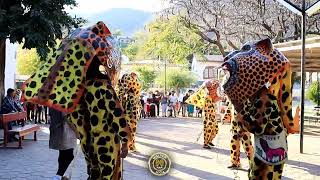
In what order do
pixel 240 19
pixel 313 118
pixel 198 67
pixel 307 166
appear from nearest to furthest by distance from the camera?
pixel 307 166 < pixel 313 118 < pixel 240 19 < pixel 198 67

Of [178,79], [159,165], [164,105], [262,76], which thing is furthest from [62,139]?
[178,79]

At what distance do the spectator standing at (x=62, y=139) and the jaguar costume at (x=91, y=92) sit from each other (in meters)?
2.05

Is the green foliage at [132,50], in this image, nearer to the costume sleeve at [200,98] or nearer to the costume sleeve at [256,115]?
the costume sleeve at [200,98]

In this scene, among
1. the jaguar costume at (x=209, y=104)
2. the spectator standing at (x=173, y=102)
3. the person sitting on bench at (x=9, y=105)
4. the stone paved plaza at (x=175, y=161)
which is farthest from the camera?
the spectator standing at (x=173, y=102)

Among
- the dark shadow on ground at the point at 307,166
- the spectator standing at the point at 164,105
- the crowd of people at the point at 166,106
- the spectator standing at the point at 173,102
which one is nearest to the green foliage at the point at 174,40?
the crowd of people at the point at 166,106

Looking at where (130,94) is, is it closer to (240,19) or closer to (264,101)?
(264,101)

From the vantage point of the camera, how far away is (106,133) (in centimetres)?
490

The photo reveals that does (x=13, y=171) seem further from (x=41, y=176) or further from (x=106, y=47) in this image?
(x=106, y=47)

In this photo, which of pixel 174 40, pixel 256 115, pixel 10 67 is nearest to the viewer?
pixel 256 115

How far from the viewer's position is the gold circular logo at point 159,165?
8.17 m

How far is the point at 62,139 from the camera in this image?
23.1ft

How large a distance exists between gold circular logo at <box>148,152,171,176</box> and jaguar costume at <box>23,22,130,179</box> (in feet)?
10.1

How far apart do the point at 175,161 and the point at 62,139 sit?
147 inches

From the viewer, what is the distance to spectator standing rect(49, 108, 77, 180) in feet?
23.1
